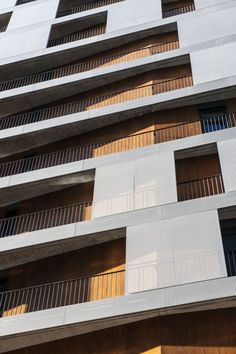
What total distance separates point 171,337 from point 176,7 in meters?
19.4

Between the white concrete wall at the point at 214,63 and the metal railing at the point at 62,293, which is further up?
the white concrete wall at the point at 214,63

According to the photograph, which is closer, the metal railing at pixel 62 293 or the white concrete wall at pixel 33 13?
the metal railing at pixel 62 293

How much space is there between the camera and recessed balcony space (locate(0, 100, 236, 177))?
19.0m

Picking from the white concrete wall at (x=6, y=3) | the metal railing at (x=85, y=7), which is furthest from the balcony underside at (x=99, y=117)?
the white concrete wall at (x=6, y=3)

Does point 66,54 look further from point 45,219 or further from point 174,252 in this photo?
point 174,252

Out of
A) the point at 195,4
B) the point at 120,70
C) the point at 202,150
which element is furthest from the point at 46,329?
the point at 195,4

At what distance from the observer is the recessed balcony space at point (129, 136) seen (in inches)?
747

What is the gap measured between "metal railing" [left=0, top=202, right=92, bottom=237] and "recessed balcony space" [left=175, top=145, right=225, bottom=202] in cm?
391

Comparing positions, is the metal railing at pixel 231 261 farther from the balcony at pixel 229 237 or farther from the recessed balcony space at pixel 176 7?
the recessed balcony space at pixel 176 7

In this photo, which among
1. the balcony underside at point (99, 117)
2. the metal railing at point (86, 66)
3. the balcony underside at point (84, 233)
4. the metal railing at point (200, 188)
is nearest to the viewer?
the balcony underside at point (84, 233)

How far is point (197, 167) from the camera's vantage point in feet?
57.6

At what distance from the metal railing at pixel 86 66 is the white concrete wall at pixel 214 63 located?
2.45m

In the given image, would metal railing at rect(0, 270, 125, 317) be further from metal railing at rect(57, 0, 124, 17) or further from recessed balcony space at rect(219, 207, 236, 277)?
metal railing at rect(57, 0, 124, 17)

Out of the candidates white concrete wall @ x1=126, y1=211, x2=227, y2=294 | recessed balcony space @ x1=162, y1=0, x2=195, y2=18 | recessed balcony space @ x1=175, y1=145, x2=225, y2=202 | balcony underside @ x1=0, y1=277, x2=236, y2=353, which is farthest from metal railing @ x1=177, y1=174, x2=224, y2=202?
recessed balcony space @ x1=162, y1=0, x2=195, y2=18
